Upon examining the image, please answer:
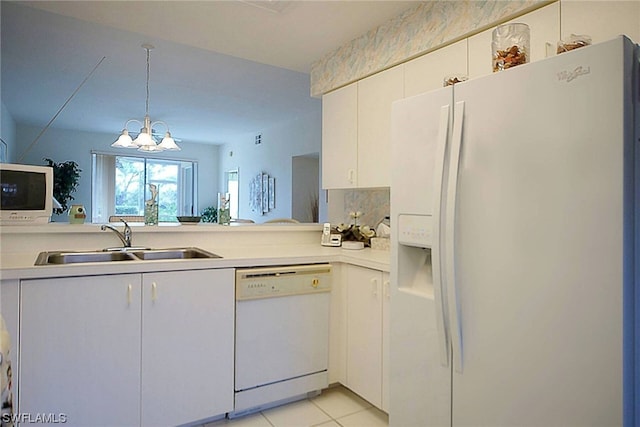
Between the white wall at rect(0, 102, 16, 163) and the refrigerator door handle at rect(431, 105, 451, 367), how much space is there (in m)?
5.90

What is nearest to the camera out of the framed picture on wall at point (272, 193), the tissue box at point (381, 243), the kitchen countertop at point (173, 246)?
the kitchen countertop at point (173, 246)

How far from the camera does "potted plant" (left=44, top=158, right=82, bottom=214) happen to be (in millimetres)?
6305

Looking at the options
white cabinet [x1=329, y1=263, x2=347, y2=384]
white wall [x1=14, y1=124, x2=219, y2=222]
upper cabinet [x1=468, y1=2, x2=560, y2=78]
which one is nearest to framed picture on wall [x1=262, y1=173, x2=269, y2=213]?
white wall [x1=14, y1=124, x2=219, y2=222]

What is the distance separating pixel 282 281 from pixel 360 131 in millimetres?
1150

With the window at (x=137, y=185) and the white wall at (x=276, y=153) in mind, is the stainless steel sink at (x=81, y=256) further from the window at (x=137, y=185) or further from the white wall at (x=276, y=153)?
the window at (x=137, y=185)

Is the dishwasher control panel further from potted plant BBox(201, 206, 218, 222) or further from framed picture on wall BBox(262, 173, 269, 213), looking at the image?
potted plant BBox(201, 206, 218, 222)

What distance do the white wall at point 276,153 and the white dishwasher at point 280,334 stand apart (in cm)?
320

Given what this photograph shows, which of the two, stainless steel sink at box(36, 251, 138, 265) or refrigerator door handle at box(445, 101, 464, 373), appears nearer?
refrigerator door handle at box(445, 101, 464, 373)

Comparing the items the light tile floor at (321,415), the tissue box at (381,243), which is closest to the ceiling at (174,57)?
the tissue box at (381,243)

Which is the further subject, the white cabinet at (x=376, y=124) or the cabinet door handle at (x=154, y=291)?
the white cabinet at (x=376, y=124)

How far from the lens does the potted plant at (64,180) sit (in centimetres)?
630

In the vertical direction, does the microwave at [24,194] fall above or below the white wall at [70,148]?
below

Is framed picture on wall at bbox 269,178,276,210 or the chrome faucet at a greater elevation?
A: framed picture on wall at bbox 269,178,276,210

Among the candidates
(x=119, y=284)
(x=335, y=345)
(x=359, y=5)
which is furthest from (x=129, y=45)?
(x=335, y=345)
